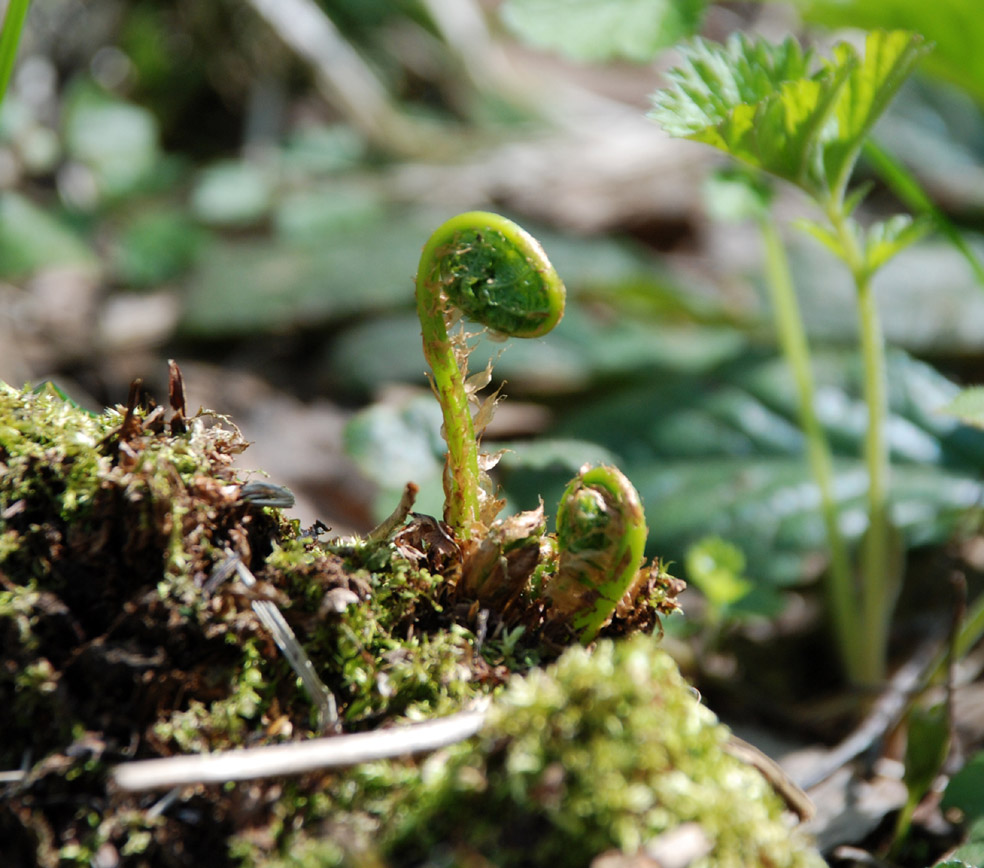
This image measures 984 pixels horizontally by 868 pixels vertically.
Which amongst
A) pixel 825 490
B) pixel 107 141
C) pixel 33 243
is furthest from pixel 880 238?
pixel 107 141

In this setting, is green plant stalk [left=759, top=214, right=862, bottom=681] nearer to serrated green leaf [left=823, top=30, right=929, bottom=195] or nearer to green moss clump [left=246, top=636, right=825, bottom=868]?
serrated green leaf [left=823, top=30, right=929, bottom=195]

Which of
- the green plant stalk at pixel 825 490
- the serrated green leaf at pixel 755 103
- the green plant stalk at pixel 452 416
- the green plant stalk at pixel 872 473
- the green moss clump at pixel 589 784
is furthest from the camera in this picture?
the green plant stalk at pixel 825 490

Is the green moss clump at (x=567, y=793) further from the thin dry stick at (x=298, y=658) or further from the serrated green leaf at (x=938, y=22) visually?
the serrated green leaf at (x=938, y=22)

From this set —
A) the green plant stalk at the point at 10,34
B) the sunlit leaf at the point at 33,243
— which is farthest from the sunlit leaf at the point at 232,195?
the green plant stalk at the point at 10,34

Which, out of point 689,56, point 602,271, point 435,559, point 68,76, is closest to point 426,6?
point 68,76

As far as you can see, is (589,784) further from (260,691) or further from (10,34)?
(10,34)

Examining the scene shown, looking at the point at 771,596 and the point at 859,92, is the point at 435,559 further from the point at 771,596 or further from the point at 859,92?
the point at 771,596
